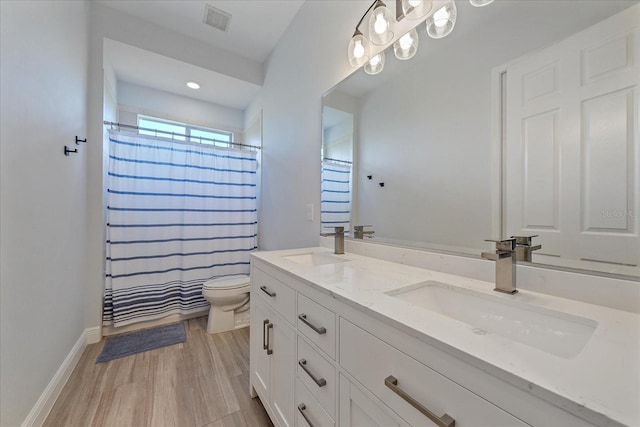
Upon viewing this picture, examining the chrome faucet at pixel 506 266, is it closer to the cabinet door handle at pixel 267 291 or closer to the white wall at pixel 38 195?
the cabinet door handle at pixel 267 291

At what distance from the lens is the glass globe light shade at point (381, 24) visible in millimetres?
1164

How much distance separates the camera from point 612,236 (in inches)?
25.0

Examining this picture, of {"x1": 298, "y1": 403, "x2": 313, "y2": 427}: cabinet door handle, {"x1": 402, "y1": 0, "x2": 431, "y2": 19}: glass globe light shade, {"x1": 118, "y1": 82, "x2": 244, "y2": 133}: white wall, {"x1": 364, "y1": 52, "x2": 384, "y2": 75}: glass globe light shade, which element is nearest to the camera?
{"x1": 298, "y1": 403, "x2": 313, "y2": 427}: cabinet door handle

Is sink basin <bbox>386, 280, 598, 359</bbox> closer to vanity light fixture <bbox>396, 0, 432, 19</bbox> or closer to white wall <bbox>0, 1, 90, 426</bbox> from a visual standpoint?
vanity light fixture <bbox>396, 0, 432, 19</bbox>

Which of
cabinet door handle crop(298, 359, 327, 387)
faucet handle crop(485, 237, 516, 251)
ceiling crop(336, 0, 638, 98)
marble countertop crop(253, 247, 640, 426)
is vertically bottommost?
cabinet door handle crop(298, 359, 327, 387)

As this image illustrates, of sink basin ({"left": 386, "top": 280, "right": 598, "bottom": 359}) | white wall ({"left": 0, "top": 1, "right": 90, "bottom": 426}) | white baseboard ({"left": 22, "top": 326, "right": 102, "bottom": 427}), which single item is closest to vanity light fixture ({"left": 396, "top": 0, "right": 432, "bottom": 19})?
sink basin ({"left": 386, "top": 280, "right": 598, "bottom": 359})

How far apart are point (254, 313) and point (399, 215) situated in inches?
37.4

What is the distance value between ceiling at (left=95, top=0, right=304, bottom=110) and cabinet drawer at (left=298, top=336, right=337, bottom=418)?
8.13 ft

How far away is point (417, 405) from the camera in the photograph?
478 mm

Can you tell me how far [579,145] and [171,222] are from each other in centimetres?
279

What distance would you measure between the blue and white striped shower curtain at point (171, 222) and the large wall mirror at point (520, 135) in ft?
6.14

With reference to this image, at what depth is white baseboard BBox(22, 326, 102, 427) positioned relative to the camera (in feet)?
3.85

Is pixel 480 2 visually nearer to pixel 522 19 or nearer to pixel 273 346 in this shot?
pixel 522 19

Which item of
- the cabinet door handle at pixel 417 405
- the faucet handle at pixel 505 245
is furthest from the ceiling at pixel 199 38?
the cabinet door handle at pixel 417 405
